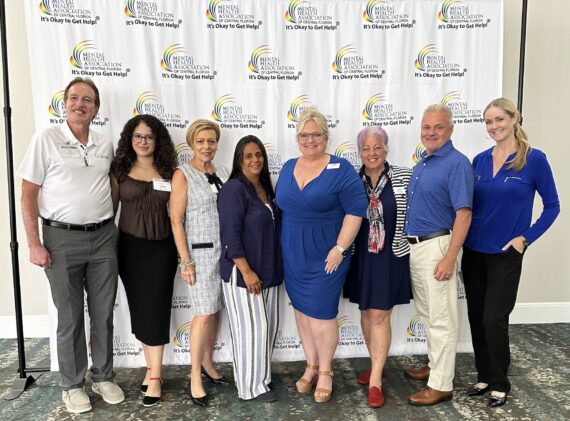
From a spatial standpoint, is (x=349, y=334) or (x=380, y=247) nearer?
(x=380, y=247)

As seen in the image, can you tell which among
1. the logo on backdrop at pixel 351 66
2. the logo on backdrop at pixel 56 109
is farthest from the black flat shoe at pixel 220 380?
the logo on backdrop at pixel 351 66

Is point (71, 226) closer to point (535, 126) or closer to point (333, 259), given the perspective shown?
point (333, 259)

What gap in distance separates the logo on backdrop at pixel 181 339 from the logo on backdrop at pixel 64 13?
7.60ft

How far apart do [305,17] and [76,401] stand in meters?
3.01

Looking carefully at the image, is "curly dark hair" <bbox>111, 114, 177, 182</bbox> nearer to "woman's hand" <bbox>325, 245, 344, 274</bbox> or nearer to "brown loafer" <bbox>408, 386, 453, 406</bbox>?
"woman's hand" <bbox>325, 245, 344, 274</bbox>

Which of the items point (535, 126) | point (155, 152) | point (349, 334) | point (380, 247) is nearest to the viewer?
point (380, 247)

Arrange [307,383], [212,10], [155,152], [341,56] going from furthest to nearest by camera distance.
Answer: [341,56] < [212,10] < [307,383] < [155,152]

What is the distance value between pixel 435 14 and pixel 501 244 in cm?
181

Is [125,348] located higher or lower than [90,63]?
lower

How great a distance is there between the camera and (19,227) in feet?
11.5

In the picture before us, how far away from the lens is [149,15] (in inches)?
115

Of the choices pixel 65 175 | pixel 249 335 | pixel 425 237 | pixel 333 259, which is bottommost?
pixel 249 335

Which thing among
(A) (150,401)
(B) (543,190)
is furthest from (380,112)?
(A) (150,401)

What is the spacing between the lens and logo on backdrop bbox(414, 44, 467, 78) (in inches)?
123
